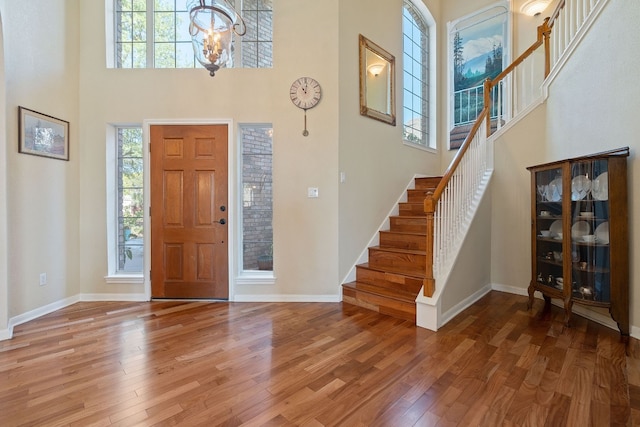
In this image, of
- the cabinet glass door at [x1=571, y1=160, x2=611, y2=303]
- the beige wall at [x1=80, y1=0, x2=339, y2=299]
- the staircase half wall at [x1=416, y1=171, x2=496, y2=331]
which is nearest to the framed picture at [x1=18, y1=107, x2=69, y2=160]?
the beige wall at [x1=80, y1=0, x2=339, y2=299]

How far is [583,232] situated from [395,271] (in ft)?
5.61

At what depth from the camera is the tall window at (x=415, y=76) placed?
4.63 m

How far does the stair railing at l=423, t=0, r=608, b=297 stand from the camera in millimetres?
2740

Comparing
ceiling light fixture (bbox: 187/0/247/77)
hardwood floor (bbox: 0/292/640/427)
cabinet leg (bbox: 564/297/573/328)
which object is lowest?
hardwood floor (bbox: 0/292/640/427)

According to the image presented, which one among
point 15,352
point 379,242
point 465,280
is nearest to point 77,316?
point 15,352

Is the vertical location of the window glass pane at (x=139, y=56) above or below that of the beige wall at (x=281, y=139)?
above

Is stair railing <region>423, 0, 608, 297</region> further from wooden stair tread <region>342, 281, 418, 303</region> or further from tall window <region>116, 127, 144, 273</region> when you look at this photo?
tall window <region>116, 127, 144, 273</region>

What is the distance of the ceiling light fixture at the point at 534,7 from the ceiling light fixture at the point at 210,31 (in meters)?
4.30

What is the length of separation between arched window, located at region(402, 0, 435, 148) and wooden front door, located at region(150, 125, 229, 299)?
284 cm

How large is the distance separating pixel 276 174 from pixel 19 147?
7.83ft

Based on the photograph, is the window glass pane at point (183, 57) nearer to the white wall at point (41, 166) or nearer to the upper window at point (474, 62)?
the white wall at point (41, 166)

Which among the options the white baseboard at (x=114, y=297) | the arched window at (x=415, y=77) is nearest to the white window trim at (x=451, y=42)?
the arched window at (x=415, y=77)

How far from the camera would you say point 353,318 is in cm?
292

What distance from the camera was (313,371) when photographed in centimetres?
198
